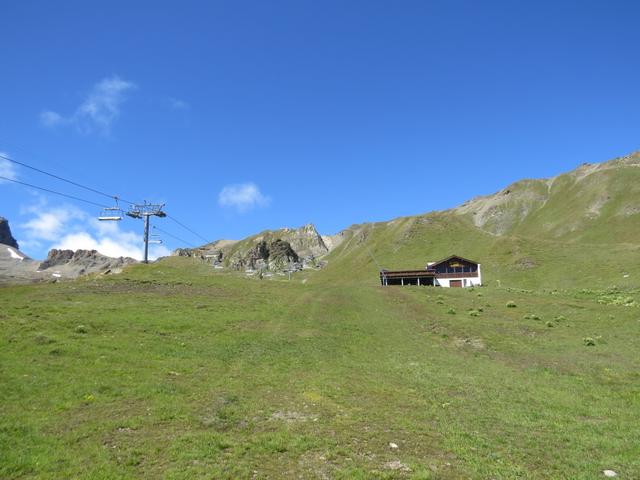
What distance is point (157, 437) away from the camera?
16375mm

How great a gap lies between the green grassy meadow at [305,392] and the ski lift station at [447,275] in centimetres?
5094

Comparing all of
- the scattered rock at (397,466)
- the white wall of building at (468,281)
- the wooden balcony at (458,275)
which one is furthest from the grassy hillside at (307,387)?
the wooden balcony at (458,275)

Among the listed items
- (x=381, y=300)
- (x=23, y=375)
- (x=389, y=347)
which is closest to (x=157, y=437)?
(x=23, y=375)

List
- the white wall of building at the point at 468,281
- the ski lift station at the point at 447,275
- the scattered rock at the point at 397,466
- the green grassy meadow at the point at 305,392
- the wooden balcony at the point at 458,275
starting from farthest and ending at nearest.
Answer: the wooden balcony at the point at 458,275, the ski lift station at the point at 447,275, the white wall of building at the point at 468,281, the green grassy meadow at the point at 305,392, the scattered rock at the point at 397,466

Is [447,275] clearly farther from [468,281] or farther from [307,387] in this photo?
[307,387]

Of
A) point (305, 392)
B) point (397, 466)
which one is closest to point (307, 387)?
point (305, 392)

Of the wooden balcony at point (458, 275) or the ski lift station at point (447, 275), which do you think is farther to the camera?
the wooden balcony at point (458, 275)

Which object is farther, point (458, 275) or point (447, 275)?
point (447, 275)

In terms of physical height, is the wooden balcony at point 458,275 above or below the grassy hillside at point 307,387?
above

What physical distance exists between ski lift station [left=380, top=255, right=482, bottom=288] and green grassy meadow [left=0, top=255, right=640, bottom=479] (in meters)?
50.9

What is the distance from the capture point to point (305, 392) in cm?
2341

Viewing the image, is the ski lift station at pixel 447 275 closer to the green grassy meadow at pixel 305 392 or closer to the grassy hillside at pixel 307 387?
the grassy hillside at pixel 307 387

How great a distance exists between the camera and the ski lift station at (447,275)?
340 ft

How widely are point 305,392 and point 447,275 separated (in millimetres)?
87305
